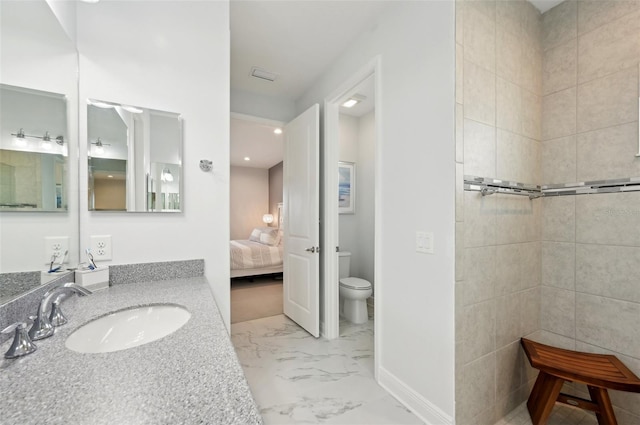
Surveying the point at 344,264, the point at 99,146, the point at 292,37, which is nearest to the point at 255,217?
the point at 344,264

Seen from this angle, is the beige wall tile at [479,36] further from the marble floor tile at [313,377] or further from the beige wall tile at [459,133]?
the marble floor tile at [313,377]

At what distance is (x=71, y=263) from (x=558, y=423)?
279 centimetres

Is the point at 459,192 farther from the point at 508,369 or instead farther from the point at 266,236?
the point at 266,236

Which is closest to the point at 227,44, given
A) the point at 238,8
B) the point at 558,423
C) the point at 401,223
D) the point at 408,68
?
the point at 238,8

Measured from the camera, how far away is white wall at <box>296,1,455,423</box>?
4.78 feet

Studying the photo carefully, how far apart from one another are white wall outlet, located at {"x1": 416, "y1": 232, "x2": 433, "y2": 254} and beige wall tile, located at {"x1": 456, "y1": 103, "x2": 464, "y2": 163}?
450 millimetres

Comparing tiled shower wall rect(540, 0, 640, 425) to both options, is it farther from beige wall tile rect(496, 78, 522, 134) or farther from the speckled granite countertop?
the speckled granite countertop

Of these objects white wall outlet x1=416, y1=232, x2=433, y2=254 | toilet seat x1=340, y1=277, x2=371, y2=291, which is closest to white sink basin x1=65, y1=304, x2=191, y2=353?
white wall outlet x1=416, y1=232, x2=433, y2=254

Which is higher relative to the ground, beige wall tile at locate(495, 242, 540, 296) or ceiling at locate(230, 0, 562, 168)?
ceiling at locate(230, 0, 562, 168)

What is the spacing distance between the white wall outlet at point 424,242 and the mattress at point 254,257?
12.2 feet

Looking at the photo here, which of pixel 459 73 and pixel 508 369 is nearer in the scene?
pixel 459 73

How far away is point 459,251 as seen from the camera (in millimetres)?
1430

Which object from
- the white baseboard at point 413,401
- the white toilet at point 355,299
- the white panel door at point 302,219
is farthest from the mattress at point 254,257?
the white baseboard at point 413,401

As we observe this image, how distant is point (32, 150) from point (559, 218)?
287 cm
